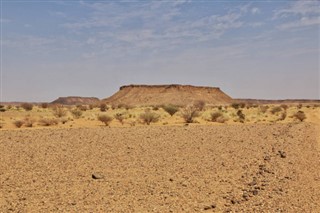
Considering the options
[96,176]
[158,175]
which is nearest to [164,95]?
[158,175]

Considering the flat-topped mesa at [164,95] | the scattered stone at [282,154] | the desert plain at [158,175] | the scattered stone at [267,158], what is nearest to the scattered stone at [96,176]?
the desert plain at [158,175]

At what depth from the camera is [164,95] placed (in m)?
142

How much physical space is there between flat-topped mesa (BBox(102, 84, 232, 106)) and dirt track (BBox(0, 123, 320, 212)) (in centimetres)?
Answer: 11150

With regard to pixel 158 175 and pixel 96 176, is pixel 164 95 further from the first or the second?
pixel 96 176

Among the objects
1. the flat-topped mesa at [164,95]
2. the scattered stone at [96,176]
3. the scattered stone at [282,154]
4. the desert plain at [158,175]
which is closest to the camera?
the desert plain at [158,175]

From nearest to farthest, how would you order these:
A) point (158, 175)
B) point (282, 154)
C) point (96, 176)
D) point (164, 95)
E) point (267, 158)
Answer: point (96, 176)
point (158, 175)
point (267, 158)
point (282, 154)
point (164, 95)

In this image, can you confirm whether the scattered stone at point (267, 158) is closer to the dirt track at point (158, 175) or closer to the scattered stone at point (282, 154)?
the dirt track at point (158, 175)

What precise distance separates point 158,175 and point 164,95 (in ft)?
422

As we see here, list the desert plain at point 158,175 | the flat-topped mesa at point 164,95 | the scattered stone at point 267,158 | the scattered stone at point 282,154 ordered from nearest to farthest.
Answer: the desert plain at point 158,175 → the scattered stone at point 267,158 → the scattered stone at point 282,154 → the flat-topped mesa at point 164,95

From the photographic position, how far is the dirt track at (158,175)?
962cm

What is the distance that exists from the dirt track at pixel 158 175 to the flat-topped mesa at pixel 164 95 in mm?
111497

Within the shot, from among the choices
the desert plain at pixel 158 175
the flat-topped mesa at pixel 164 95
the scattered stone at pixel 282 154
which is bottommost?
the desert plain at pixel 158 175

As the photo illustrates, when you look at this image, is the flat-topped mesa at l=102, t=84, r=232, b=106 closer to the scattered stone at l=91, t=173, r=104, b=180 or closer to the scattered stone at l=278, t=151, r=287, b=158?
the scattered stone at l=278, t=151, r=287, b=158

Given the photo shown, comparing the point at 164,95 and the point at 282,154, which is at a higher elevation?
the point at 164,95
